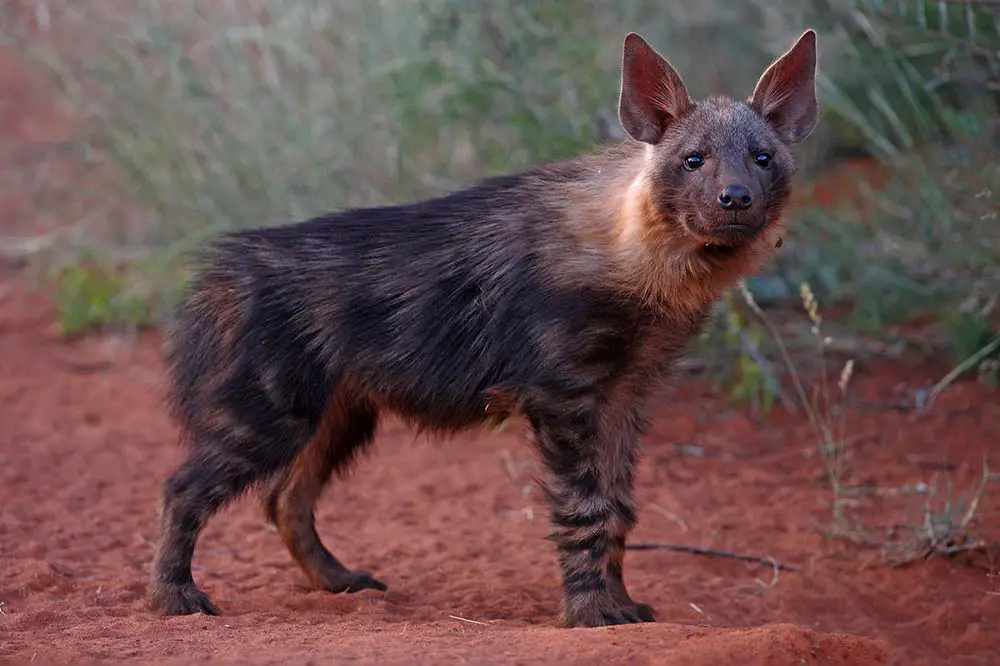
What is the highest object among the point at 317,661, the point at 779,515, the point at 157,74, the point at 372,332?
the point at 157,74

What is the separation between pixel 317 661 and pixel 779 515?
2.90 meters

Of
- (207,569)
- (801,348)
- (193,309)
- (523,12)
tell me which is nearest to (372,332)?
(193,309)

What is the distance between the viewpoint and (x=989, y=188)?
6.27m

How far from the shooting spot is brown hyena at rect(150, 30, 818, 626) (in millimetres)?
4449

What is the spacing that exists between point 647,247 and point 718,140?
0.41 metres

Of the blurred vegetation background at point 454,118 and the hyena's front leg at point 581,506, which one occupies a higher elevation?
the blurred vegetation background at point 454,118

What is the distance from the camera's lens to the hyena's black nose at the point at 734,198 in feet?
14.0

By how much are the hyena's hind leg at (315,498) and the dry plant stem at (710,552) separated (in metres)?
1.16

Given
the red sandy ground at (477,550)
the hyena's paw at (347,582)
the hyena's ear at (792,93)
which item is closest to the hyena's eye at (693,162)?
the hyena's ear at (792,93)

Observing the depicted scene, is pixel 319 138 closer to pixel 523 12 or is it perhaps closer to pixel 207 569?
pixel 523 12

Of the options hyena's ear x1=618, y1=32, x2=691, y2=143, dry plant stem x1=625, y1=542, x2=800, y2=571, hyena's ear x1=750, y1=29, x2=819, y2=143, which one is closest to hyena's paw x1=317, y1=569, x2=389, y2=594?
dry plant stem x1=625, y1=542, x2=800, y2=571

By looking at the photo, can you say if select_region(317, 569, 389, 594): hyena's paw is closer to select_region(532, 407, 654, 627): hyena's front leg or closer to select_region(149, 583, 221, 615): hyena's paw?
select_region(149, 583, 221, 615): hyena's paw

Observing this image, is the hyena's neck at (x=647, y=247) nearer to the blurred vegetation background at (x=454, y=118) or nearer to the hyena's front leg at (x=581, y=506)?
the hyena's front leg at (x=581, y=506)

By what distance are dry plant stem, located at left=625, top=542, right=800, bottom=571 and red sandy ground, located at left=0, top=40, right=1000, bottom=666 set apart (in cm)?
3
